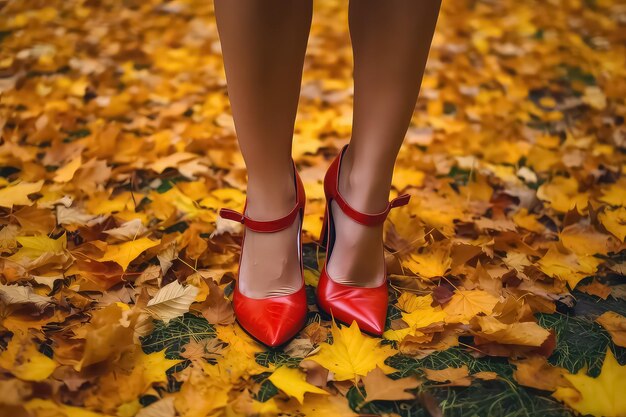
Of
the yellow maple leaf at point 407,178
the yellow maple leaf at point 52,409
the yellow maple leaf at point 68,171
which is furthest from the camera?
the yellow maple leaf at point 407,178

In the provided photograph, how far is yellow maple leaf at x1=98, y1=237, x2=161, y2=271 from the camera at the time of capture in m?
1.23

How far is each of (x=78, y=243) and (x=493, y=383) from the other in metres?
1.01

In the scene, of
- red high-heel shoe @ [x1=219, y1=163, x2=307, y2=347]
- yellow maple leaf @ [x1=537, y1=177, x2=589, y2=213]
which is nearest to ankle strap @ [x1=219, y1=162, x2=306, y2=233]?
red high-heel shoe @ [x1=219, y1=163, x2=307, y2=347]

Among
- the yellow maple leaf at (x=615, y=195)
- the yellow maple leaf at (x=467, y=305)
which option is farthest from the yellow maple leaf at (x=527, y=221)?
the yellow maple leaf at (x=467, y=305)

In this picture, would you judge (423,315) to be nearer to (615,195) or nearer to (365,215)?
(365,215)

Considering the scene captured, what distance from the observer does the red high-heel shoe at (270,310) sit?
108cm

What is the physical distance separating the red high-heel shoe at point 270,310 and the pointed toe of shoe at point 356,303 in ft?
0.18

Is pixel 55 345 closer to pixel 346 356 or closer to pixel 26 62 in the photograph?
pixel 346 356

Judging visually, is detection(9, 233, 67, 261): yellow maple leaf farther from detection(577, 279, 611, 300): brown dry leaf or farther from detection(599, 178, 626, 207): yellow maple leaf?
detection(599, 178, 626, 207): yellow maple leaf

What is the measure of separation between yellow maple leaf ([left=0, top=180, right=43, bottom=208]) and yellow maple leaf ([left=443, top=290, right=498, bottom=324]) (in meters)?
1.10

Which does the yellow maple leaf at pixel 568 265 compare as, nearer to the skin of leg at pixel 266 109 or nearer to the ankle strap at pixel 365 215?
the ankle strap at pixel 365 215

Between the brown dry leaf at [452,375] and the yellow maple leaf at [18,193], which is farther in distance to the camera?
the yellow maple leaf at [18,193]

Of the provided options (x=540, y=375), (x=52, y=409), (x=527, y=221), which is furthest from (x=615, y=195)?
(x=52, y=409)

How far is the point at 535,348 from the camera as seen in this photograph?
1.08 m
